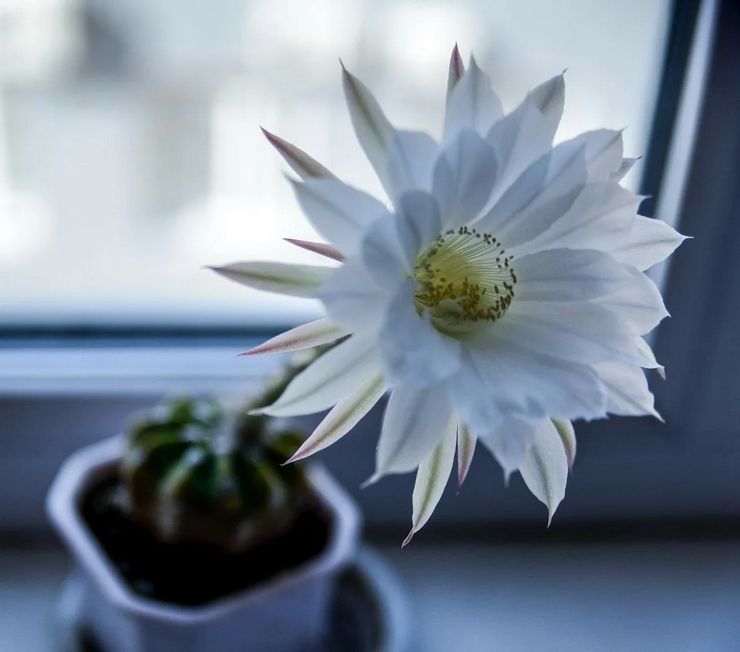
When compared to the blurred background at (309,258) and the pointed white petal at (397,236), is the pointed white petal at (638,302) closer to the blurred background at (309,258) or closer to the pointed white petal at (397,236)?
the pointed white petal at (397,236)

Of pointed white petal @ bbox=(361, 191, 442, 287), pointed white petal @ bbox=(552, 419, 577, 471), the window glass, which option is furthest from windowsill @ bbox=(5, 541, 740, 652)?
pointed white petal @ bbox=(361, 191, 442, 287)

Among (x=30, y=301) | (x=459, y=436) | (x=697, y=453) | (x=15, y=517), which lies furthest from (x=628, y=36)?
(x=15, y=517)

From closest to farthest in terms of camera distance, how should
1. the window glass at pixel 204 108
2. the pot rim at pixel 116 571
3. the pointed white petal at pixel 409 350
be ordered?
the pointed white petal at pixel 409 350 < the pot rim at pixel 116 571 < the window glass at pixel 204 108

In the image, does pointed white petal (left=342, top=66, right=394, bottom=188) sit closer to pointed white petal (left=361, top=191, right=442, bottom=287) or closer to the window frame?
pointed white petal (left=361, top=191, right=442, bottom=287)

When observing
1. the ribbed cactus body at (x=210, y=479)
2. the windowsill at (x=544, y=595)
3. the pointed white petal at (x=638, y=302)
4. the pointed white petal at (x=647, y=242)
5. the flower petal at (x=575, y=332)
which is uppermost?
the pointed white petal at (x=647, y=242)

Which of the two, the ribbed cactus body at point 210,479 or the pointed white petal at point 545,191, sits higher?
the pointed white petal at point 545,191

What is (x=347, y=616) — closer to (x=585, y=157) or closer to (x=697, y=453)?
(x=697, y=453)

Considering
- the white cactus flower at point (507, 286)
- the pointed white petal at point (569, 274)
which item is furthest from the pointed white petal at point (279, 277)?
the pointed white petal at point (569, 274)
